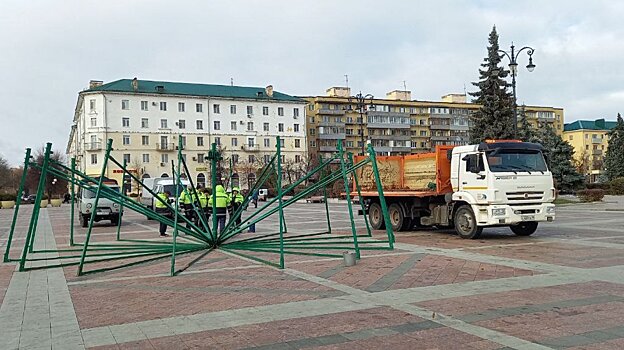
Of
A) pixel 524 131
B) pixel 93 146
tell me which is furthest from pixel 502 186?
pixel 93 146

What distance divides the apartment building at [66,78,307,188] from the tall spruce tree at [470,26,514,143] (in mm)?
37413

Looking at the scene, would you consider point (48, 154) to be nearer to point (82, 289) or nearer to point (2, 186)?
point (82, 289)

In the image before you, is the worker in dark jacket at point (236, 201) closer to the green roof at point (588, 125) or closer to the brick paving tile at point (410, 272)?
the brick paving tile at point (410, 272)

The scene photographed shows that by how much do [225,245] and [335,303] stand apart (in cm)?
758

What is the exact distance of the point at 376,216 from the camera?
2005cm

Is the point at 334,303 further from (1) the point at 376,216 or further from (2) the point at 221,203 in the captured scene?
(1) the point at 376,216

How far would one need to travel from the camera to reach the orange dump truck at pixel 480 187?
15.3 metres

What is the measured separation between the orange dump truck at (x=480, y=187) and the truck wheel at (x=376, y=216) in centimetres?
160

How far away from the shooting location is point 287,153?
93.1 m

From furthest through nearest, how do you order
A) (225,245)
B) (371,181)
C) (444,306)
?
(371,181), (225,245), (444,306)

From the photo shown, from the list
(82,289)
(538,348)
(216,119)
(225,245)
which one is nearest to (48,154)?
(82,289)

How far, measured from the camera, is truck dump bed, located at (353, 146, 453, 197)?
16.9m

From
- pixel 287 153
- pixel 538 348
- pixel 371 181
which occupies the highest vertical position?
pixel 287 153

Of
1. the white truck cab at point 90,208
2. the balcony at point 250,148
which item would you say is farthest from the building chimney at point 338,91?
the white truck cab at point 90,208
